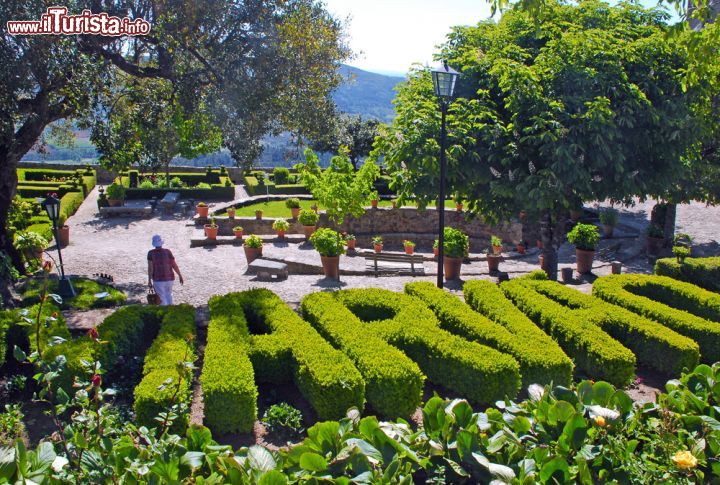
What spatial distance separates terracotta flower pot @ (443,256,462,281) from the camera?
15.3m

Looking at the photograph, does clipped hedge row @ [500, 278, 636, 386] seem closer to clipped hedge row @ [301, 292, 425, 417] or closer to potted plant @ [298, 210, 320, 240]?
clipped hedge row @ [301, 292, 425, 417]

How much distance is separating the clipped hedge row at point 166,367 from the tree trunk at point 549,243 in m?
8.74

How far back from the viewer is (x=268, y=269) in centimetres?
1595

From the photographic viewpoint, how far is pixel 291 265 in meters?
17.9

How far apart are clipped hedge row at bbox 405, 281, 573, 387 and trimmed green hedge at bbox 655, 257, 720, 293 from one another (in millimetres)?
4320

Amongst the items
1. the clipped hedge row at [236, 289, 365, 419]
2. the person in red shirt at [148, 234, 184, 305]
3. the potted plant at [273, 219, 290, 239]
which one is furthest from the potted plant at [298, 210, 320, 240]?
the clipped hedge row at [236, 289, 365, 419]

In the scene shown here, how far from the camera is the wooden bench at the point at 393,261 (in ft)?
56.5

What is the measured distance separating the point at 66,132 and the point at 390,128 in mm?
13095

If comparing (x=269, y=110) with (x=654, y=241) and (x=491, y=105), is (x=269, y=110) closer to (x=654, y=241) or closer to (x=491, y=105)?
(x=491, y=105)

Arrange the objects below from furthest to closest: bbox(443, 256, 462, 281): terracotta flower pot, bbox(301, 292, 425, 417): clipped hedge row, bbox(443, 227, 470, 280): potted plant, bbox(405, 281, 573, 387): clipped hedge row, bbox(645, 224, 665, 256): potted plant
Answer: bbox(645, 224, 665, 256): potted plant < bbox(443, 256, 462, 281): terracotta flower pot < bbox(443, 227, 470, 280): potted plant < bbox(405, 281, 573, 387): clipped hedge row < bbox(301, 292, 425, 417): clipped hedge row

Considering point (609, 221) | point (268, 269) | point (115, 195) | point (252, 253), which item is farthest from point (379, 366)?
point (115, 195)

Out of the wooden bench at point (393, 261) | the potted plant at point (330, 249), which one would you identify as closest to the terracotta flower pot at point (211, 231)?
the wooden bench at point (393, 261)

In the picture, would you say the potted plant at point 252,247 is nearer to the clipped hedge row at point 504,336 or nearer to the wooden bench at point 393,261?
the wooden bench at point 393,261

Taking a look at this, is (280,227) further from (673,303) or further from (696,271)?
(673,303)
